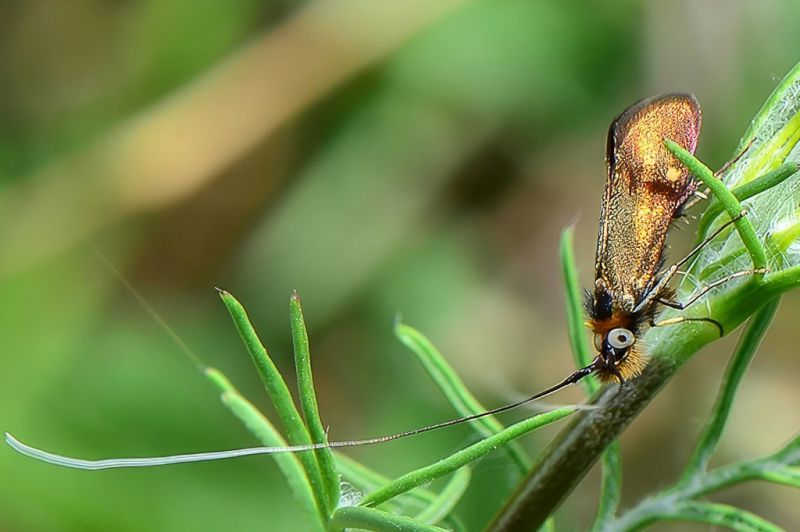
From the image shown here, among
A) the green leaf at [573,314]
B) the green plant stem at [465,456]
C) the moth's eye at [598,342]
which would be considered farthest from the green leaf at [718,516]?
the green plant stem at [465,456]

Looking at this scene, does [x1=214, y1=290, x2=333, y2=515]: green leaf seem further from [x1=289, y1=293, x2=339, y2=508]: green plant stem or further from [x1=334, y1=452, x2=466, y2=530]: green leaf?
[x1=334, y1=452, x2=466, y2=530]: green leaf

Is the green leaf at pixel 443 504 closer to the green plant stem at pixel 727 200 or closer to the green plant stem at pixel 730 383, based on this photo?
the green plant stem at pixel 730 383

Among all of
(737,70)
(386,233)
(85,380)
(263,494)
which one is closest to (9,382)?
(85,380)

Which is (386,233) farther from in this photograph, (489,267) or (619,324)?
(619,324)

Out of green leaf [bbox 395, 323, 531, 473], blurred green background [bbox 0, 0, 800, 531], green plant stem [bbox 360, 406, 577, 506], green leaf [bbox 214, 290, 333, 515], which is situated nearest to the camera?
green plant stem [bbox 360, 406, 577, 506]

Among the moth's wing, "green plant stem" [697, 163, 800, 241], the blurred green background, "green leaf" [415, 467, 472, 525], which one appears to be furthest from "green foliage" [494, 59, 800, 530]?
the blurred green background

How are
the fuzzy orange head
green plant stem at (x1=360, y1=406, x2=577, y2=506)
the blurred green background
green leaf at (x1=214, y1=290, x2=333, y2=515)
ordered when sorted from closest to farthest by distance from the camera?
green plant stem at (x1=360, y1=406, x2=577, y2=506) → green leaf at (x1=214, y1=290, x2=333, y2=515) → the fuzzy orange head → the blurred green background

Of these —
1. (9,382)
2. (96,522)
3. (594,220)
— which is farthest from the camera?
(594,220)
